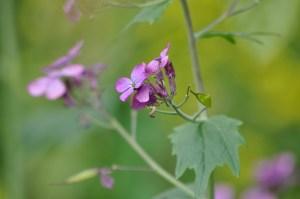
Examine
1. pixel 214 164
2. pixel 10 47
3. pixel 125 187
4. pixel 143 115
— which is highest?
pixel 10 47

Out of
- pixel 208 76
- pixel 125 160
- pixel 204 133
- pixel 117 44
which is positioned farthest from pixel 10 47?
pixel 204 133

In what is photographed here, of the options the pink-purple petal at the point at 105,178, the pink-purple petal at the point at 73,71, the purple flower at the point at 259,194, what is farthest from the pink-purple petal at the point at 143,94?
the purple flower at the point at 259,194

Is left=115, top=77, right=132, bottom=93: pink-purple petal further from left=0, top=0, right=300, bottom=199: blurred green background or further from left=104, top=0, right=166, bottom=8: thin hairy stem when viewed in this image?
left=0, top=0, right=300, bottom=199: blurred green background

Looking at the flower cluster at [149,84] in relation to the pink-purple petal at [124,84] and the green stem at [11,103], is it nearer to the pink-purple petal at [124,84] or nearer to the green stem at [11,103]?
the pink-purple petal at [124,84]

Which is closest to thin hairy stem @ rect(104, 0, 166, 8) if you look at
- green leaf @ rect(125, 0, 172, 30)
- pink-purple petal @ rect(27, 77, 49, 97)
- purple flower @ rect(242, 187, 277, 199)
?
green leaf @ rect(125, 0, 172, 30)

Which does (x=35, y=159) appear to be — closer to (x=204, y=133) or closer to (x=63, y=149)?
(x=63, y=149)
